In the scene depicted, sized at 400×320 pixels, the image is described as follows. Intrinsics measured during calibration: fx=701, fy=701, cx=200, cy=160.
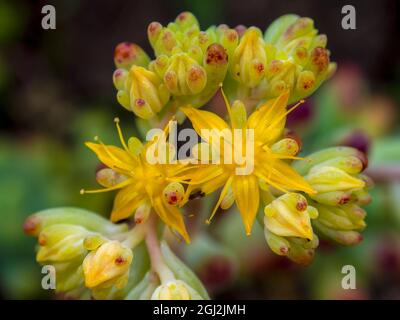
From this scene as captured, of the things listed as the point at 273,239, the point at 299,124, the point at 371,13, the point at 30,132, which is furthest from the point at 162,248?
the point at 371,13

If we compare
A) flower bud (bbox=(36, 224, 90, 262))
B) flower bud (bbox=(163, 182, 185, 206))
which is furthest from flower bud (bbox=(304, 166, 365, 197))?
flower bud (bbox=(36, 224, 90, 262))

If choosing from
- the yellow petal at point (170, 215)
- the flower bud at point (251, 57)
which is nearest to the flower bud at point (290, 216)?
the yellow petal at point (170, 215)

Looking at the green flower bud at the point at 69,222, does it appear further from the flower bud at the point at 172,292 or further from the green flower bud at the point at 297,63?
the green flower bud at the point at 297,63

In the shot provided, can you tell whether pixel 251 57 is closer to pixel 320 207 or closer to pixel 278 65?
pixel 278 65

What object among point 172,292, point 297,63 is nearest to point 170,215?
point 172,292

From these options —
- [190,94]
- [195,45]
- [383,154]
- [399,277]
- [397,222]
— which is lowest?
[399,277]
